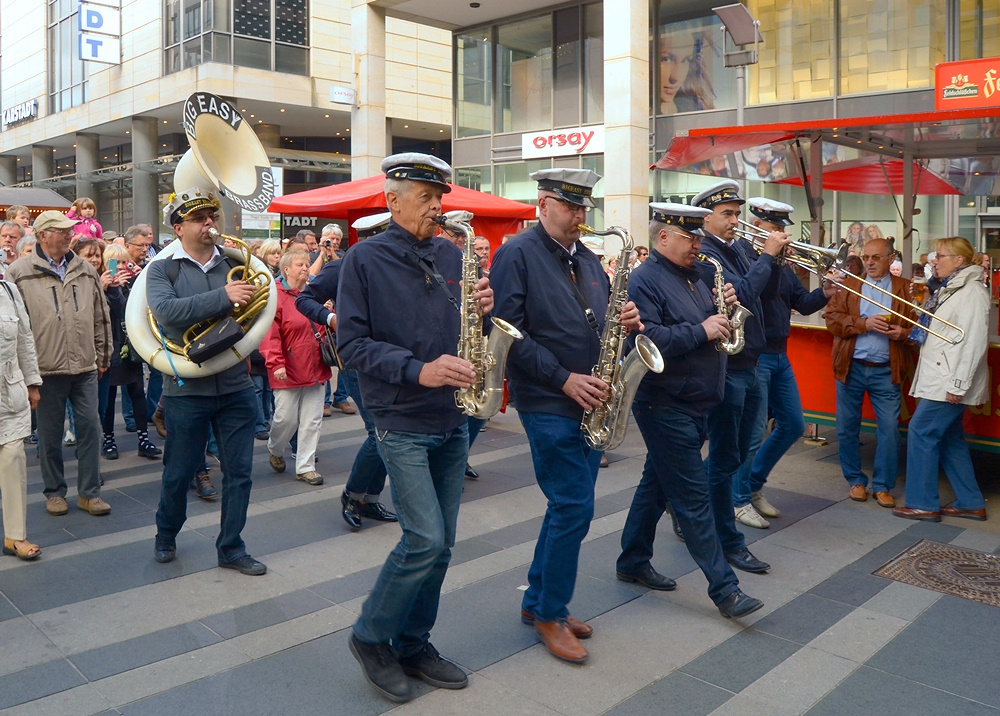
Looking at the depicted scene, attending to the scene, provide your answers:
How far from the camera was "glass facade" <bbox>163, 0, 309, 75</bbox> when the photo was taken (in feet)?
86.7

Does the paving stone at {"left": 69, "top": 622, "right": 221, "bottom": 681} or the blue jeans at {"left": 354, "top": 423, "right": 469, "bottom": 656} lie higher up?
the blue jeans at {"left": 354, "top": 423, "right": 469, "bottom": 656}

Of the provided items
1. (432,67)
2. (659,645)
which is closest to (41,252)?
(659,645)

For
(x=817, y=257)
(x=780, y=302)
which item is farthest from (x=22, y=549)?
(x=817, y=257)

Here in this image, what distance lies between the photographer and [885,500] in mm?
6527

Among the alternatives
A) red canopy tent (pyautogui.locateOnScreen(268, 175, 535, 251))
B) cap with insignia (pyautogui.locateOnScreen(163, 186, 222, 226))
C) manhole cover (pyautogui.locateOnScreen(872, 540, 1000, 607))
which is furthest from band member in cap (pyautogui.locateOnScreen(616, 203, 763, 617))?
red canopy tent (pyautogui.locateOnScreen(268, 175, 535, 251))

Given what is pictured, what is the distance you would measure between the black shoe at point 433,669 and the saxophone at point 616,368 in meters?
1.15

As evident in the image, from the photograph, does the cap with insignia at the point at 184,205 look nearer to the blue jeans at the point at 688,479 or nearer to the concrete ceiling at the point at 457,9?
the blue jeans at the point at 688,479

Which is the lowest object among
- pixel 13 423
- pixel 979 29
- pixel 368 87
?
pixel 13 423

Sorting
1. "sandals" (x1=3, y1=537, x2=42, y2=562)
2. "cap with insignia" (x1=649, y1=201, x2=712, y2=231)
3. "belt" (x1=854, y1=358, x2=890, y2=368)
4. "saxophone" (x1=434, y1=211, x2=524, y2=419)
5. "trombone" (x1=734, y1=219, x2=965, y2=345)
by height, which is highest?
"cap with insignia" (x1=649, y1=201, x2=712, y2=231)

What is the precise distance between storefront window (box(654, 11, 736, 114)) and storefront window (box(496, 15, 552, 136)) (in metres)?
3.25

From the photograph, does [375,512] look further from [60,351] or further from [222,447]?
[60,351]

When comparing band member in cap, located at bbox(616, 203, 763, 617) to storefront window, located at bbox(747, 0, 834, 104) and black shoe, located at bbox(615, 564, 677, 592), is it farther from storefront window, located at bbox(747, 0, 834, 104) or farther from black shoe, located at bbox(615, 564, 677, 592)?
storefront window, located at bbox(747, 0, 834, 104)

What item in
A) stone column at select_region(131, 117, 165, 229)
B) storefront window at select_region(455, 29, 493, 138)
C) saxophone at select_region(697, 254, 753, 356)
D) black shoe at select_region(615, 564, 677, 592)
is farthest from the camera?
stone column at select_region(131, 117, 165, 229)

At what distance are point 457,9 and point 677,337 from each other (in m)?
19.6
